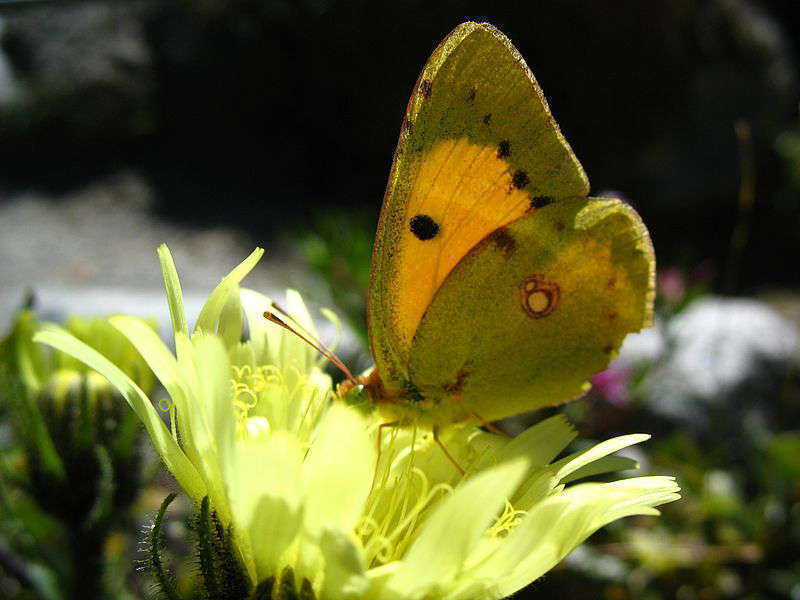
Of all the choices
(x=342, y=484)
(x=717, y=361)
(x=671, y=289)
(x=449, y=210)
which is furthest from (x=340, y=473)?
(x=717, y=361)

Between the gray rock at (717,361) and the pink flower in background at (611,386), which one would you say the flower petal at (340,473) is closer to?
the pink flower in background at (611,386)

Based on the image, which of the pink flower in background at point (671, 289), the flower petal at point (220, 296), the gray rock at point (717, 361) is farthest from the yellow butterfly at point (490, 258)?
the gray rock at point (717, 361)

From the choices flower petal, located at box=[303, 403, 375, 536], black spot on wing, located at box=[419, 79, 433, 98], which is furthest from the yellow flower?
black spot on wing, located at box=[419, 79, 433, 98]

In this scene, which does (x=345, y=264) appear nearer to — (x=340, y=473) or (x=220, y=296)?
(x=220, y=296)

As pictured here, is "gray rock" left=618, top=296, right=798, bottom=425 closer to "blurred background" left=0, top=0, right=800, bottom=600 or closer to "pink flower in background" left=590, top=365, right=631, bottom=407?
"blurred background" left=0, top=0, right=800, bottom=600

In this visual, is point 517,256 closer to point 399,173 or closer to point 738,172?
point 399,173

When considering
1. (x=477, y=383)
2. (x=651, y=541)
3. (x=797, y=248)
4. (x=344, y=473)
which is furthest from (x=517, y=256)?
(x=797, y=248)

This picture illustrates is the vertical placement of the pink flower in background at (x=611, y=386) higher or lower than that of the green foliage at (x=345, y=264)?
lower
